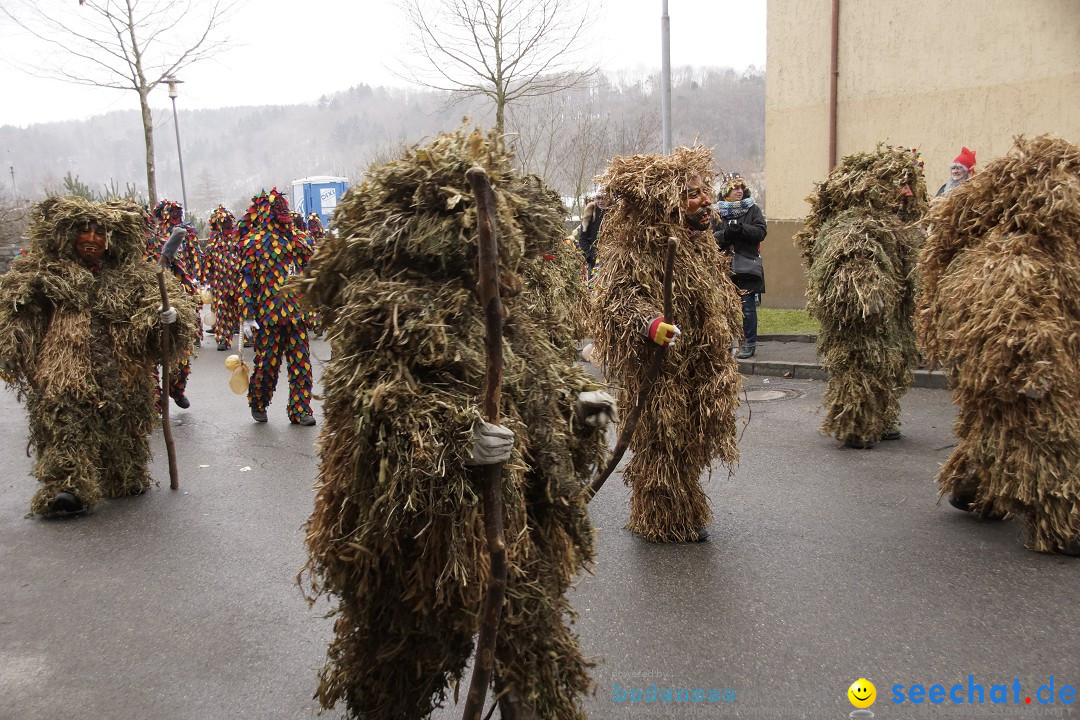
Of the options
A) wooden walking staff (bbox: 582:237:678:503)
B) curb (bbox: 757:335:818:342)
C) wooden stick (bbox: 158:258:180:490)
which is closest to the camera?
wooden walking staff (bbox: 582:237:678:503)

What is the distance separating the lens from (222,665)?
412 centimetres

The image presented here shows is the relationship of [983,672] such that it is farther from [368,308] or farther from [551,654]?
[368,308]

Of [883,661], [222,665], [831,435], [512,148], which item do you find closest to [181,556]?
[222,665]

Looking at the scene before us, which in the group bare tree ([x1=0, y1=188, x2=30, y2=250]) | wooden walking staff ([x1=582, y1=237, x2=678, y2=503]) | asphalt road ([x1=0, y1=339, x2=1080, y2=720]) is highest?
bare tree ([x1=0, y1=188, x2=30, y2=250])

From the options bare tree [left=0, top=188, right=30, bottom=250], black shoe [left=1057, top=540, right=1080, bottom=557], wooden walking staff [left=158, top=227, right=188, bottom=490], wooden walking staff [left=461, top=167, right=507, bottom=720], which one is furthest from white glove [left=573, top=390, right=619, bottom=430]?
bare tree [left=0, top=188, right=30, bottom=250]

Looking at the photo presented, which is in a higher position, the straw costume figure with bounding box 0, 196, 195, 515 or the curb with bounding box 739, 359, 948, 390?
the straw costume figure with bounding box 0, 196, 195, 515

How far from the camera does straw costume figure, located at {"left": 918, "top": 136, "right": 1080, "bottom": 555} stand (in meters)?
4.77

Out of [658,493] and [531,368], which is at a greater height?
[531,368]

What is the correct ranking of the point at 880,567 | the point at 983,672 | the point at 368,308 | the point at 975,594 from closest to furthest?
1. the point at 368,308
2. the point at 983,672
3. the point at 975,594
4. the point at 880,567

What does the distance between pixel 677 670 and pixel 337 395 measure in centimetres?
207

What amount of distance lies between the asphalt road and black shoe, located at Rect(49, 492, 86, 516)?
0.27 feet

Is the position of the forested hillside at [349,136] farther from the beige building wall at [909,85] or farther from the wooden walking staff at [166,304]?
the wooden walking staff at [166,304]

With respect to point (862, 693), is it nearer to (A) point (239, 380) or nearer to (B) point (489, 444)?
(B) point (489, 444)

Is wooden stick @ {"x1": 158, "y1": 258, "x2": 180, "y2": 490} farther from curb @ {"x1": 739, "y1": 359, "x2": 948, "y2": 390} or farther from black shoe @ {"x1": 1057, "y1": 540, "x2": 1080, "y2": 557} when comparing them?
curb @ {"x1": 739, "y1": 359, "x2": 948, "y2": 390}
